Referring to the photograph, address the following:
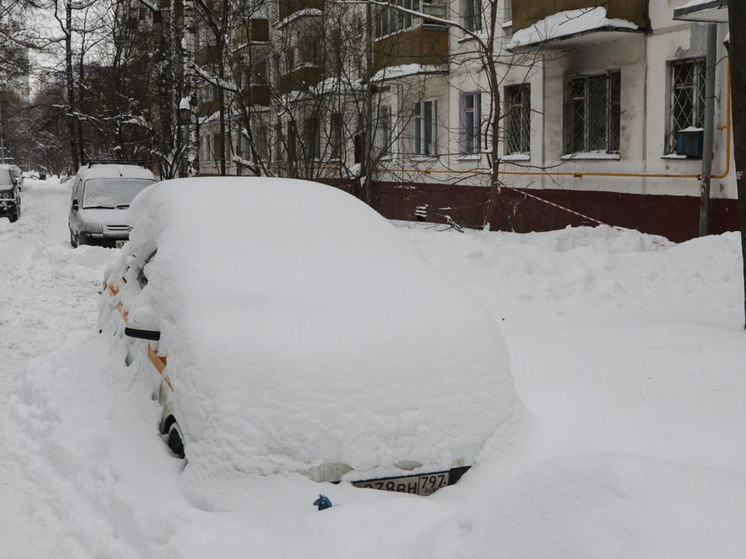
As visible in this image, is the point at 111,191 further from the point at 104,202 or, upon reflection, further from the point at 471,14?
the point at 471,14

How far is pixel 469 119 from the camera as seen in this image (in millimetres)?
23812

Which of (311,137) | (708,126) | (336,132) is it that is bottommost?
(708,126)

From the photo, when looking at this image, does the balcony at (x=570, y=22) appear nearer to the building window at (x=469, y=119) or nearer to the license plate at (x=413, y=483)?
the building window at (x=469, y=119)

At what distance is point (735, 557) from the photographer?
263 centimetres

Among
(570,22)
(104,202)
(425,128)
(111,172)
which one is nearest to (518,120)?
(570,22)

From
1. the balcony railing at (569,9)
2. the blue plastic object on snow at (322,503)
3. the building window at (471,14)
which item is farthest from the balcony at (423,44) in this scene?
the blue plastic object on snow at (322,503)

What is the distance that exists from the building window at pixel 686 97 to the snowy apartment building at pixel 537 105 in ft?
0.08

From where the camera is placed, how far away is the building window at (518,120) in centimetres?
2112

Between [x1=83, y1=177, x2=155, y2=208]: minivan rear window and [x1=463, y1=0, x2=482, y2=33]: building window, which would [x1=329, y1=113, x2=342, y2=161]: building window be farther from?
[x1=463, y1=0, x2=482, y2=33]: building window

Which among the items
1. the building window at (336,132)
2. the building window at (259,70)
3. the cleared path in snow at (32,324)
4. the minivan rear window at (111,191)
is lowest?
the cleared path in snow at (32,324)

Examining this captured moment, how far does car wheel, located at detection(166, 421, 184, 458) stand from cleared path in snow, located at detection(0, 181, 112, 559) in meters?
0.64

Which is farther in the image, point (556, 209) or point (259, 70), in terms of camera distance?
point (259, 70)

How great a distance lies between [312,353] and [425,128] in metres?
21.5

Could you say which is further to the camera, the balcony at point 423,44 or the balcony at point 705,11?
the balcony at point 423,44
